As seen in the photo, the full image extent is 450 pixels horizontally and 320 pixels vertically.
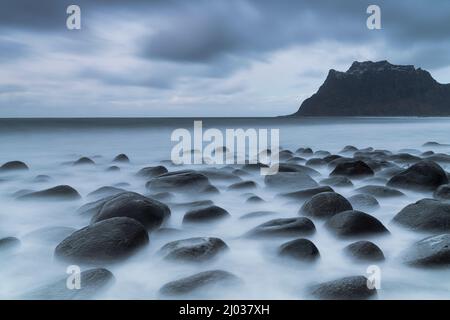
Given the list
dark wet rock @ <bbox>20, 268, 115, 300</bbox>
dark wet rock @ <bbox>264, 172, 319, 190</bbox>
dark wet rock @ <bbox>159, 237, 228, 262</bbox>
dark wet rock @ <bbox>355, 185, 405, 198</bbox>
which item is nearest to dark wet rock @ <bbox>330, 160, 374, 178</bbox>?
dark wet rock @ <bbox>264, 172, 319, 190</bbox>

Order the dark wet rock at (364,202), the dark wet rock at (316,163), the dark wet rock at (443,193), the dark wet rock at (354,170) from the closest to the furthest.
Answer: the dark wet rock at (364,202), the dark wet rock at (443,193), the dark wet rock at (354,170), the dark wet rock at (316,163)

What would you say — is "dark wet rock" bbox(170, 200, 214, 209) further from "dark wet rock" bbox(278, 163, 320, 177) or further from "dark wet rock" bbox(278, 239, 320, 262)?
"dark wet rock" bbox(278, 163, 320, 177)

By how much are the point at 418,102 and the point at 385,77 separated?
9.84 meters

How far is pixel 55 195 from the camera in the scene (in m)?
5.05

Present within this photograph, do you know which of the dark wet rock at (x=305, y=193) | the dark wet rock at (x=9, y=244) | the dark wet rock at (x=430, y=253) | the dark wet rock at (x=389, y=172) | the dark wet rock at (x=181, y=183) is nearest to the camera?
the dark wet rock at (x=430, y=253)

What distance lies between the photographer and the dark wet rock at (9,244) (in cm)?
340

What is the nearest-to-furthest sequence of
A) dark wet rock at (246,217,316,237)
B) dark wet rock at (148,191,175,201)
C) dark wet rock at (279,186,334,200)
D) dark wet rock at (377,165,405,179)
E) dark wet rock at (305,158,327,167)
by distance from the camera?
dark wet rock at (246,217,316,237), dark wet rock at (279,186,334,200), dark wet rock at (148,191,175,201), dark wet rock at (377,165,405,179), dark wet rock at (305,158,327,167)

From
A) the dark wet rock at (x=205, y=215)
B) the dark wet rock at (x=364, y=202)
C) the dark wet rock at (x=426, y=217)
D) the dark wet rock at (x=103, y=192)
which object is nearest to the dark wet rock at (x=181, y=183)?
the dark wet rock at (x=103, y=192)

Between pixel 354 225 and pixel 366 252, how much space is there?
0.44 meters

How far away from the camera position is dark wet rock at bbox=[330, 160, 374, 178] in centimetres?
620

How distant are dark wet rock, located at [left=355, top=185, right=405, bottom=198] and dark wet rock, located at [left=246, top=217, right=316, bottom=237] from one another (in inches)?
70.1

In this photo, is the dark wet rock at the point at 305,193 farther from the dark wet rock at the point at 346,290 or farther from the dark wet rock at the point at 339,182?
the dark wet rock at the point at 346,290

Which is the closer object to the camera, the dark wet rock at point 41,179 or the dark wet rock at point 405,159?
the dark wet rock at point 41,179

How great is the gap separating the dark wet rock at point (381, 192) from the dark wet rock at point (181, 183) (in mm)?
2127
